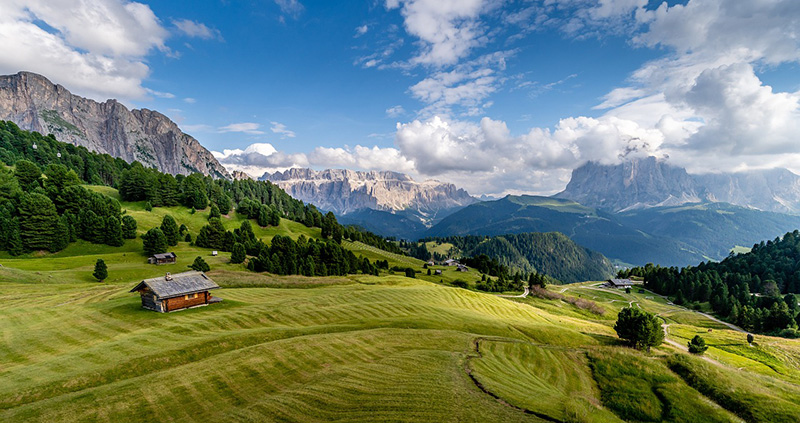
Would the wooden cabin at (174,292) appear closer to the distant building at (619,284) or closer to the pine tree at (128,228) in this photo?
the pine tree at (128,228)

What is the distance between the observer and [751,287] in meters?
143

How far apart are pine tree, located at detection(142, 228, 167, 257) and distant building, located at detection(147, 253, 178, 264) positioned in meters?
3.83

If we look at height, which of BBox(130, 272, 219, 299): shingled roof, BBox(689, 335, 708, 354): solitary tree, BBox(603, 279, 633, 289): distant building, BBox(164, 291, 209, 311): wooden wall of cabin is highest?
BBox(130, 272, 219, 299): shingled roof

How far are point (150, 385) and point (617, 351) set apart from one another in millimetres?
42365

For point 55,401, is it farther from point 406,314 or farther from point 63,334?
point 406,314

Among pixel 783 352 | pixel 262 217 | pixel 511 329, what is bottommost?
pixel 783 352

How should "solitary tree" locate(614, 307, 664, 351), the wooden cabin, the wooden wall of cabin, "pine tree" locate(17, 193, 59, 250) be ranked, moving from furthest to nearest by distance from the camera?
1. "pine tree" locate(17, 193, 59, 250)
2. the wooden wall of cabin
3. the wooden cabin
4. "solitary tree" locate(614, 307, 664, 351)

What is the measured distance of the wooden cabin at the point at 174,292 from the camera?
4303 cm

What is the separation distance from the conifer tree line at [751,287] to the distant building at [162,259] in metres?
170

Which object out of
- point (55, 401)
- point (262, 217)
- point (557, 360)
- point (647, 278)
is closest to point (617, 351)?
point (557, 360)

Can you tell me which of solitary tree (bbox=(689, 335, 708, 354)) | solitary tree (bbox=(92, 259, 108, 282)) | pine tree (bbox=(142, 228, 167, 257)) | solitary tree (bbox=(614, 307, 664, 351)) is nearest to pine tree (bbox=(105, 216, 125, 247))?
pine tree (bbox=(142, 228, 167, 257))

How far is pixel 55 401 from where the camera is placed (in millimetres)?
20719

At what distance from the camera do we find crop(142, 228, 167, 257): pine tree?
9019 cm

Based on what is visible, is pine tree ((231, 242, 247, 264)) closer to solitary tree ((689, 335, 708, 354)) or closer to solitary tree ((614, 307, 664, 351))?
solitary tree ((614, 307, 664, 351))
